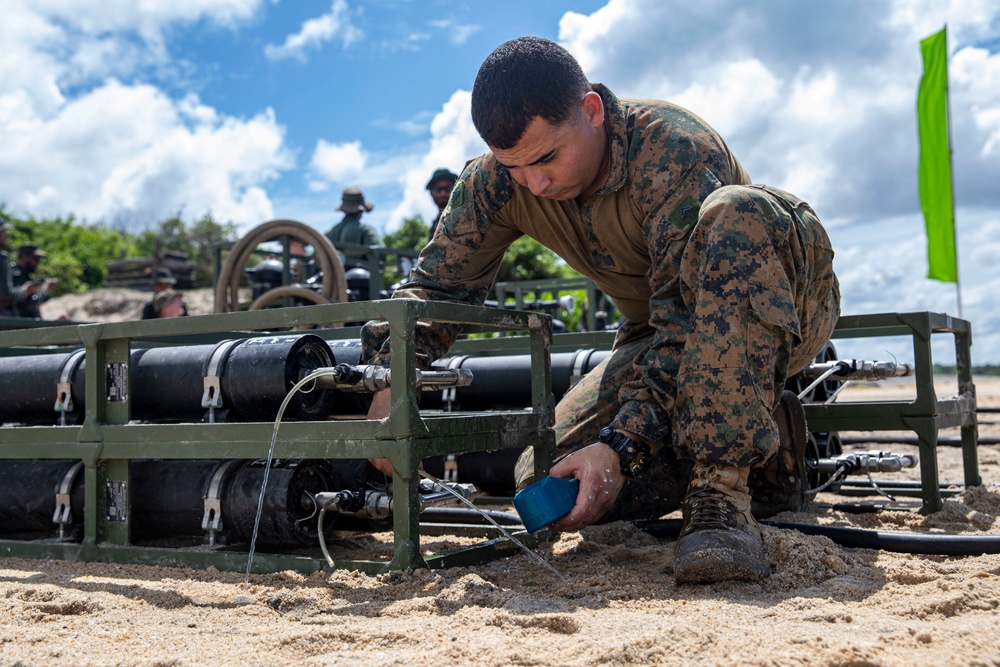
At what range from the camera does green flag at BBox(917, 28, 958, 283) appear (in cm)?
1038

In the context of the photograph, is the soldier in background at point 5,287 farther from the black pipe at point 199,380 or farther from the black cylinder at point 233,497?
the black cylinder at point 233,497

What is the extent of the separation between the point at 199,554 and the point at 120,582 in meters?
0.20

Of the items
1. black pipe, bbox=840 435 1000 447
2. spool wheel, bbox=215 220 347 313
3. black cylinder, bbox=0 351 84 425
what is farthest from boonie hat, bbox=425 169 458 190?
black cylinder, bbox=0 351 84 425

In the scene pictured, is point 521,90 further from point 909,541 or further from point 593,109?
point 909,541

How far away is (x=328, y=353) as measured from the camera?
2537 mm

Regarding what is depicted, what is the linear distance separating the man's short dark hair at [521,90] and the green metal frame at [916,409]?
1.39 metres

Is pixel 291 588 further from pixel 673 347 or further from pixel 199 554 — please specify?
pixel 673 347

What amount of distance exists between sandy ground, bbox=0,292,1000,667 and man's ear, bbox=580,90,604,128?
1103mm

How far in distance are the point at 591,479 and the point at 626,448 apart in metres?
0.13

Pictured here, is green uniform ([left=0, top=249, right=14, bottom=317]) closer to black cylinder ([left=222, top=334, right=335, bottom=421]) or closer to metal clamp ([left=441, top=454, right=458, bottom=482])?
metal clamp ([left=441, top=454, right=458, bottom=482])

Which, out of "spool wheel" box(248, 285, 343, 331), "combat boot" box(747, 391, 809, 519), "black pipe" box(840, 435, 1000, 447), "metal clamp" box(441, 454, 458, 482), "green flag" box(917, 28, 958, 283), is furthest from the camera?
"green flag" box(917, 28, 958, 283)

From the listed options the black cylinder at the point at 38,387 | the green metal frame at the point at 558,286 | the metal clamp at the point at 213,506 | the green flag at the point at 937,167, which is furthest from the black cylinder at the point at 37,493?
the green flag at the point at 937,167

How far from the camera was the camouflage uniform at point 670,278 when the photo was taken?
2062 millimetres

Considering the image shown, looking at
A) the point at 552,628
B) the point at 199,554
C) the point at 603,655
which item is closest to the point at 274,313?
the point at 199,554
